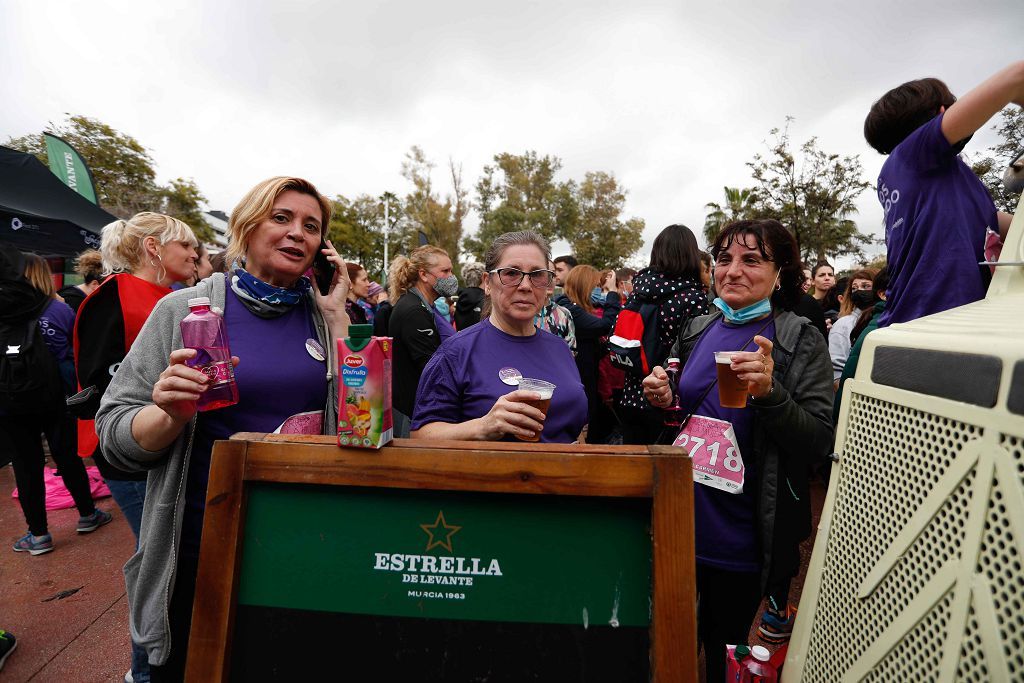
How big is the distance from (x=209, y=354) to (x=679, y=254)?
2.99 meters

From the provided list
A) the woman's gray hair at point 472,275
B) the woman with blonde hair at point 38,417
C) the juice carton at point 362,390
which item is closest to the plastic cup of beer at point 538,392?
the juice carton at point 362,390

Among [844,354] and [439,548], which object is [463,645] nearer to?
[439,548]

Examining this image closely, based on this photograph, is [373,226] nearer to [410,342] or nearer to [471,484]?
[410,342]

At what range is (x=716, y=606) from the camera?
1.99 metres

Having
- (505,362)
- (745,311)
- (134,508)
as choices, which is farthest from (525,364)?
(134,508)

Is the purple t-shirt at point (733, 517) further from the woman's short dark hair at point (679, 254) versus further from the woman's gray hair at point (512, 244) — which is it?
the woman's short dark hair at point (679, 254)

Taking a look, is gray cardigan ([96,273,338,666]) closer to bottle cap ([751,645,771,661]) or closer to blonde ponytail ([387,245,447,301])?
bottle cap ([751,645,771,661])

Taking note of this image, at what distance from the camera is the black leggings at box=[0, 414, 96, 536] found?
149 inches

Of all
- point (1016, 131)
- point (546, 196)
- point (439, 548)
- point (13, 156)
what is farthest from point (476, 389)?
point (546, 196)

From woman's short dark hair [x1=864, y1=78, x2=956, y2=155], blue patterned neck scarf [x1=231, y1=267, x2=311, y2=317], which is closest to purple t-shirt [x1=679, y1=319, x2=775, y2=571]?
woman's short dark hair [x1=864, y1=78, x2=956, y2=155]

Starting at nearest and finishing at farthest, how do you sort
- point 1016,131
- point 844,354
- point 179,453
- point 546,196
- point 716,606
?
point 179,453 → point 716,606 → point 844,354 → point 1016,131 → point 546,196

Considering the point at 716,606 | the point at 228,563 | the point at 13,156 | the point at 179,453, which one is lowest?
the point at 716,606

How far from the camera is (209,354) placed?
138 centimetres

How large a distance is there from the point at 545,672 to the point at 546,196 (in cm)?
3958
